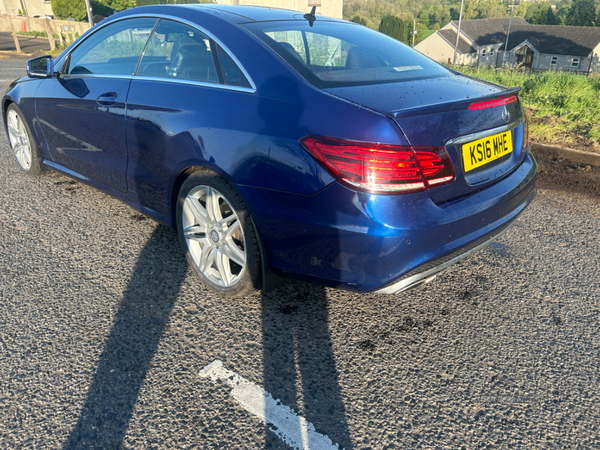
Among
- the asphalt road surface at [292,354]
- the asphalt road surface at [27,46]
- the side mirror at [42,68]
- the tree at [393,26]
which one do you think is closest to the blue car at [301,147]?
the asphalt road surface at [292,354]

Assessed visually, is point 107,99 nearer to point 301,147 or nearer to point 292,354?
point 301,147

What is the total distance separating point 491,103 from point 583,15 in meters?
112

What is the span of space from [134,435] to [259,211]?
45.1 inches

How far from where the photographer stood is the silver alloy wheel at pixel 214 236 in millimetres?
2713

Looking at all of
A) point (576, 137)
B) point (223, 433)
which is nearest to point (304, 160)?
point (223, 433)

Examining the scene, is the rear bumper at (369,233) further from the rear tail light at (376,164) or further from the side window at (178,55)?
the side window at (178,55)

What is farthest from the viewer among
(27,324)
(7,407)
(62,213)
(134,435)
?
(62,213)

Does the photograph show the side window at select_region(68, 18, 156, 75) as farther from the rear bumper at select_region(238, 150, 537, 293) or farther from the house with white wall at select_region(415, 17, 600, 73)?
the house with white wall at select_region(415, 17, 600, 73)

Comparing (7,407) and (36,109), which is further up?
(36,109)

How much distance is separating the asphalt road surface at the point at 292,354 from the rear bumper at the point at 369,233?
42 cm

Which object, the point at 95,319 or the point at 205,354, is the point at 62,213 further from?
the point at 205,354

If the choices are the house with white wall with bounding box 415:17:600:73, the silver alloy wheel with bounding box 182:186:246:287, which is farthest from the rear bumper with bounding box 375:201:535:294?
the house with white wall with bounding box 415:17:600:73

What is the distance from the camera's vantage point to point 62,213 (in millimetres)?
4074

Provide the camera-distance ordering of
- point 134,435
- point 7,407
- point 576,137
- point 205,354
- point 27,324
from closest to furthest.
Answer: point 134,435
point 7,407
point 205,354
point 27,324
point 576,137
